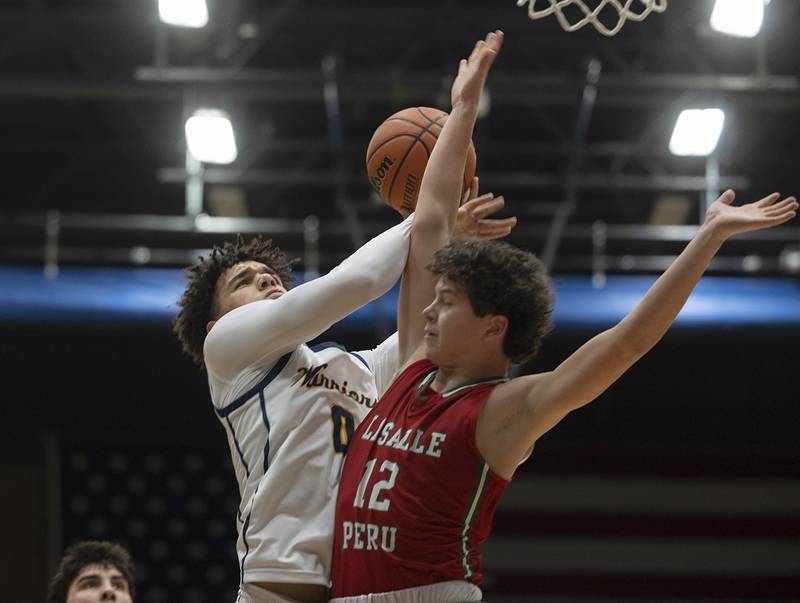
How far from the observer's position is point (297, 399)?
320 cm

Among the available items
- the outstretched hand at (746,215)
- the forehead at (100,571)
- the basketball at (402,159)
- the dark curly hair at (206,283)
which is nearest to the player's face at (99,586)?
the forehead at (100,571)

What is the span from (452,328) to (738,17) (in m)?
5.94

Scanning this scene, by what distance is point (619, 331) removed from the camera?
263cm

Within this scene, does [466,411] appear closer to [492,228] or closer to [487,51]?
[492,228]

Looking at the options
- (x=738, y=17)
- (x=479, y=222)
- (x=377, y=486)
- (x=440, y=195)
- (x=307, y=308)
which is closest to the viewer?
(x=377, y=486)

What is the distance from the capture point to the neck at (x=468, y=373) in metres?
2.93

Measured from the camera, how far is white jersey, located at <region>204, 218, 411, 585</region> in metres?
3.04

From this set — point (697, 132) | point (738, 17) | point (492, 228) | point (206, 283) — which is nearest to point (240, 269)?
point (206, 283)

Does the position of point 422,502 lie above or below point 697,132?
below

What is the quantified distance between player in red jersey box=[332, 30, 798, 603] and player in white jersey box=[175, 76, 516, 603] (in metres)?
0.10

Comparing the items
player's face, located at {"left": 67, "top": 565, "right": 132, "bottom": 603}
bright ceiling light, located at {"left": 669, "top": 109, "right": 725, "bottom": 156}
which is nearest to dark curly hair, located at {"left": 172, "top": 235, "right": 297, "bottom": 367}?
player's face, located at {"left": 67, "top": 565, "right": 132, "bottom": 603}

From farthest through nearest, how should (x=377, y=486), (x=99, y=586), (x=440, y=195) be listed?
(x=99, y=586)
(x=440, y=195)
(x=377, y=486)

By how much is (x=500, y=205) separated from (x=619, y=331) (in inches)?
31.0

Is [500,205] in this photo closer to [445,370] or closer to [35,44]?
[445,370]
